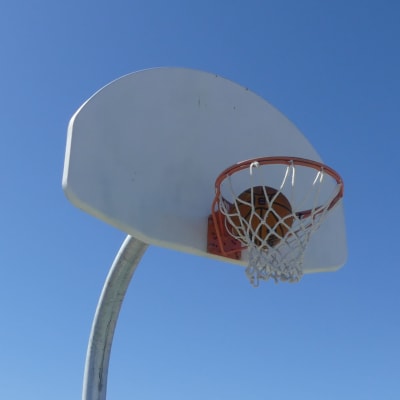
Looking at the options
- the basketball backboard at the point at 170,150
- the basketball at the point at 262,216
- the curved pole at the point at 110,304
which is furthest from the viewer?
the curved pole at the point at 110,304

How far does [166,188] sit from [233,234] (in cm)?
58

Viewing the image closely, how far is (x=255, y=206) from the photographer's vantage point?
4.59 metres

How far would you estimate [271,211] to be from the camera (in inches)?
178

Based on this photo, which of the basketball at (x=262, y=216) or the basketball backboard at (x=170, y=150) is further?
the basketball at (x=262, y=216)

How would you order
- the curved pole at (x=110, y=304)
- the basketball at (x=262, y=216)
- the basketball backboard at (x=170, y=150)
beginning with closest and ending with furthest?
the basketball backboard at (x=170, y=150), the basketball at (x=262, y=216), the curved pole at (x=110, y=304)

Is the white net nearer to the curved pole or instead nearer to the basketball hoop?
the basketball hoop

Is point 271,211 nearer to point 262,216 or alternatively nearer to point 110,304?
point 262,216

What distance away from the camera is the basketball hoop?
454 centimetres

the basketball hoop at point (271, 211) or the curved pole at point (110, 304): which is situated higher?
the basketball hoop at point (271, 211)

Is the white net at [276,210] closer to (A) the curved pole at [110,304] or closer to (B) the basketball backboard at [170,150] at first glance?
(B) the basketball backboard at [170,150]

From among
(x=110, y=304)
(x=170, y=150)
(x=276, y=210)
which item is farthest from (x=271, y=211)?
(x=110, y=304)

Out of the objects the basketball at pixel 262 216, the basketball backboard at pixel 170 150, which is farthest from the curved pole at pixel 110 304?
the basketball at pixel 262 216

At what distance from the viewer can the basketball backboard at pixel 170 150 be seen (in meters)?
4.38

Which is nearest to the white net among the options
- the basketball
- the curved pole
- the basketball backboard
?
the basketball
